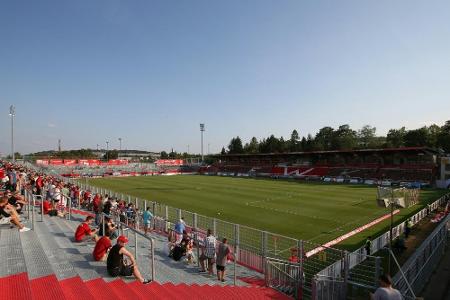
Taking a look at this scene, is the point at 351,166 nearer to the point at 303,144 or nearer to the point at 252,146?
the point at 303,144

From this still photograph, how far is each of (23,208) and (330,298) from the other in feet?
40.3

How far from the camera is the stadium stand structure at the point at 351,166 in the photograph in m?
54.1

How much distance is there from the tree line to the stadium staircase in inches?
3696

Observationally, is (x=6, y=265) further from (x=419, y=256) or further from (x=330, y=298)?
(x=419, y=256)

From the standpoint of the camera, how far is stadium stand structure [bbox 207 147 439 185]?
2130 inches

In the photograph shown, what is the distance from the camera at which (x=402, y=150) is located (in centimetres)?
5609

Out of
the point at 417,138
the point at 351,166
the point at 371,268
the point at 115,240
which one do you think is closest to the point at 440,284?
the point at 371,268

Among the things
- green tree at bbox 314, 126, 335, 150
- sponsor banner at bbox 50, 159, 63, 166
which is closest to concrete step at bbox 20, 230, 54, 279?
sponsor banner at bbox 50, 159, 63, 166

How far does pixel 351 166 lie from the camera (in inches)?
2537

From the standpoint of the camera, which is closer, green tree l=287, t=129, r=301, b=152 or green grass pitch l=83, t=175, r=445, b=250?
green grass pitch l=83, t=175, r=445, b=250

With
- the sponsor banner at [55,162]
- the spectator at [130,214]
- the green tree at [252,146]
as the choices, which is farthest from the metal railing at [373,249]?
the green tree at [252,146]

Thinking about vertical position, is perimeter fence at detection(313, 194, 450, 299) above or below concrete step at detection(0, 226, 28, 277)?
below

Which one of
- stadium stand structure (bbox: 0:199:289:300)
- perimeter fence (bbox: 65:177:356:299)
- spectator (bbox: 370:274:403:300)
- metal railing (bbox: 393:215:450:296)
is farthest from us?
perimeter fence (bbox: 65:177:356:299)

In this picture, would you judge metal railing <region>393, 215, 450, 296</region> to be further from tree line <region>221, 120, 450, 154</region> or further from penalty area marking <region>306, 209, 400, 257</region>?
tree line <region>221, 120, 450, 154</region>
